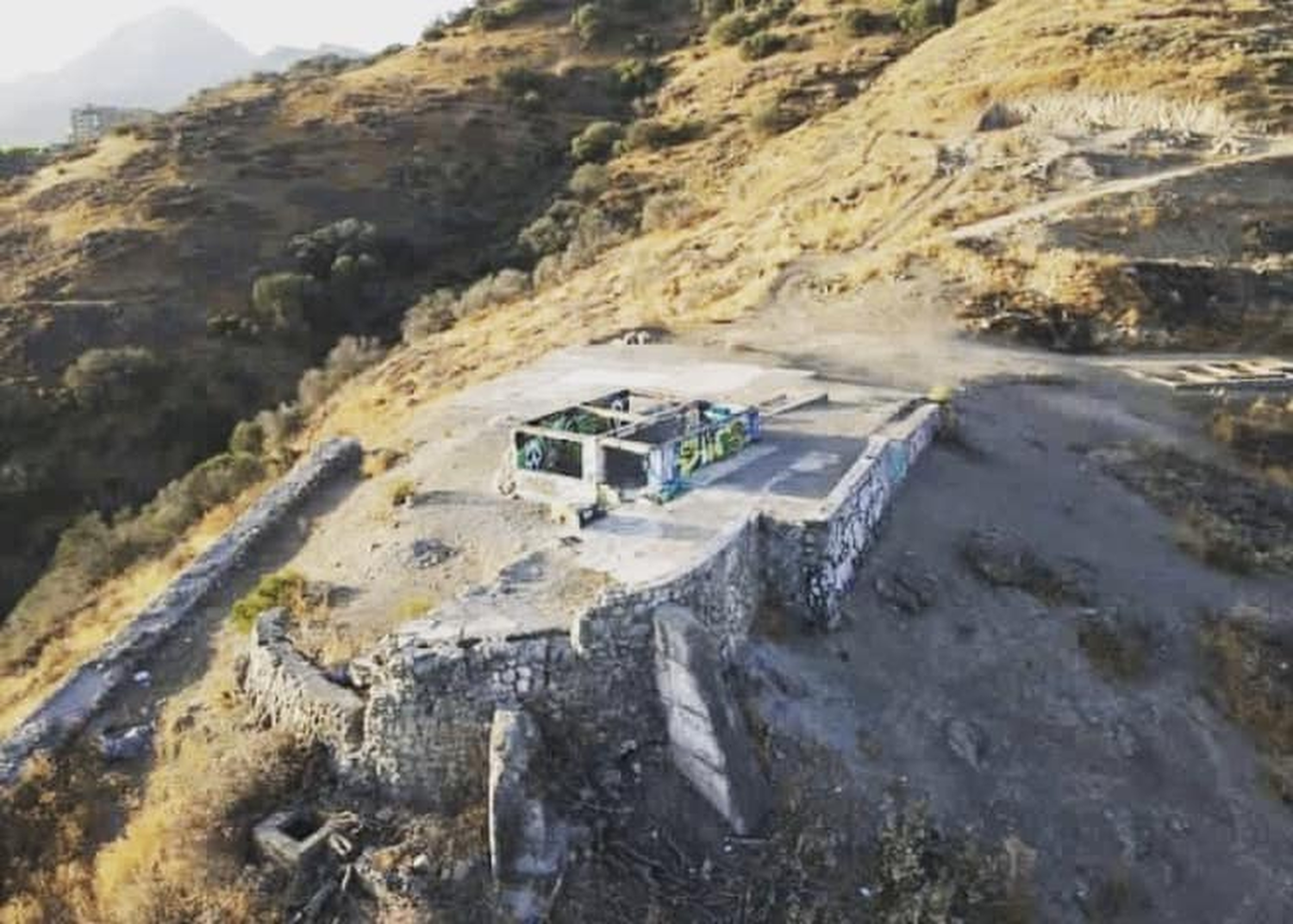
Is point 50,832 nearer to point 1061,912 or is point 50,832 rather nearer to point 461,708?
point 461,708

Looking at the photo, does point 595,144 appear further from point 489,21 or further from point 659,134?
point 489,21

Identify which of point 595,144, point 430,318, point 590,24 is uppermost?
point 590,24

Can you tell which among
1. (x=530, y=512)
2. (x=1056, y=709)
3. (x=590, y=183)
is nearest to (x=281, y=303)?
(x=590, y=183)

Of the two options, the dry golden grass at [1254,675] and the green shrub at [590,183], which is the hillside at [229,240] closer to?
the green shrub at [590,183]

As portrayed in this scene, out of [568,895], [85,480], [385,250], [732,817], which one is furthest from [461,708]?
[385,250]

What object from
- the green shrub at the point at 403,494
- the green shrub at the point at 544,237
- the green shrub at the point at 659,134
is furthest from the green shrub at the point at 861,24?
the green shrub at the point at 403,494

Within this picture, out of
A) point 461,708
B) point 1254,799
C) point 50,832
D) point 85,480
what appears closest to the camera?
point 461,708

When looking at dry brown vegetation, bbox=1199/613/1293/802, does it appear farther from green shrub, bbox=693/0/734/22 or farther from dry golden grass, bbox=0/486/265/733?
green shrub, bbox=693/0/734/22
